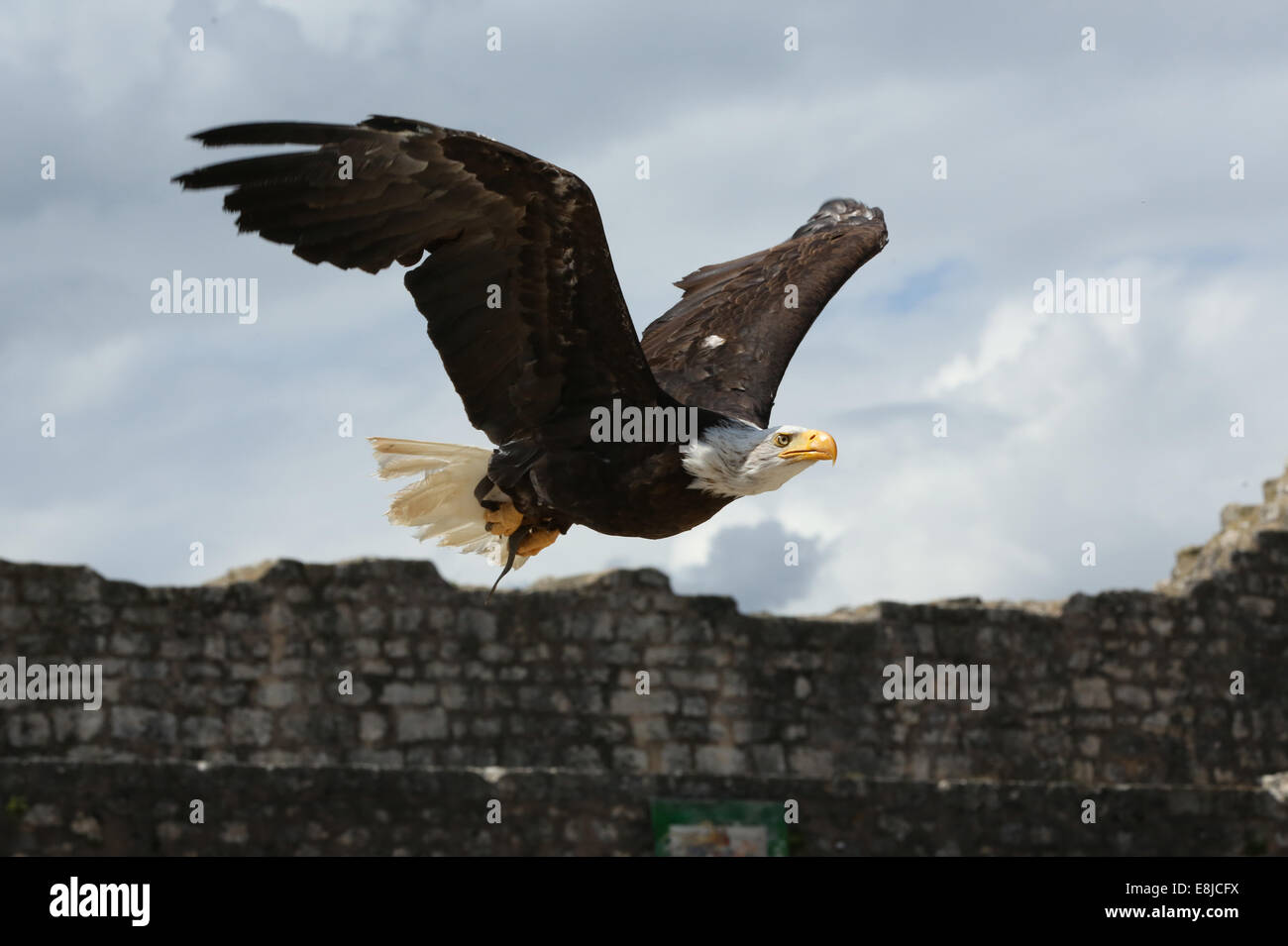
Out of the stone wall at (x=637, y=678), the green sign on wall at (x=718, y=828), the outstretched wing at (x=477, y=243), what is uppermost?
the outstretched wing at (x=477, y=243)

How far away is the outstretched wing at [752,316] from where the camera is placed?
8469mm

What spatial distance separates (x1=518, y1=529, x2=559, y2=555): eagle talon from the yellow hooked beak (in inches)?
47.8

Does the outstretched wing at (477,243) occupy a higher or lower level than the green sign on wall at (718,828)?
higher

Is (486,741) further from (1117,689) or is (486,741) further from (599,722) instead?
(1117,689)

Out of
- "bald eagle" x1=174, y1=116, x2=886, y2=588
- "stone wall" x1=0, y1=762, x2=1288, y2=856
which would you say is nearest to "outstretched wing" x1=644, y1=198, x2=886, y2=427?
"bald eagle" x1=174, y1=116, x2=886, y2=588

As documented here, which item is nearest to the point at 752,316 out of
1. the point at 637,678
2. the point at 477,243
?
the point at 477,243

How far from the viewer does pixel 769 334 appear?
8820 mm

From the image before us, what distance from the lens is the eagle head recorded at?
7.00 meters

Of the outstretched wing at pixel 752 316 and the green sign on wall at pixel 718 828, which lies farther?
the green sign on wall at pixel 718 828

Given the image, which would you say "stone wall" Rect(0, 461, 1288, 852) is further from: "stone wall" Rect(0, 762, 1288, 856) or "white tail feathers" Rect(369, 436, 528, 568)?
"white tail feathers" Rect(369, 436, 528, 568)

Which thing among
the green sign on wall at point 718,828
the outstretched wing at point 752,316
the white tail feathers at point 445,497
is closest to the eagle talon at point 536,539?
the white tail feathers at point 445,497

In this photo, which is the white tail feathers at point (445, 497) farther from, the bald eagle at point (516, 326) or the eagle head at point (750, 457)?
the eagle head at point (750, 457)

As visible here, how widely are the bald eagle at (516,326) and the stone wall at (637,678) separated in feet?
15.3

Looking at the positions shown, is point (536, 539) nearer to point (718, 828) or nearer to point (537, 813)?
point (537, 813)
